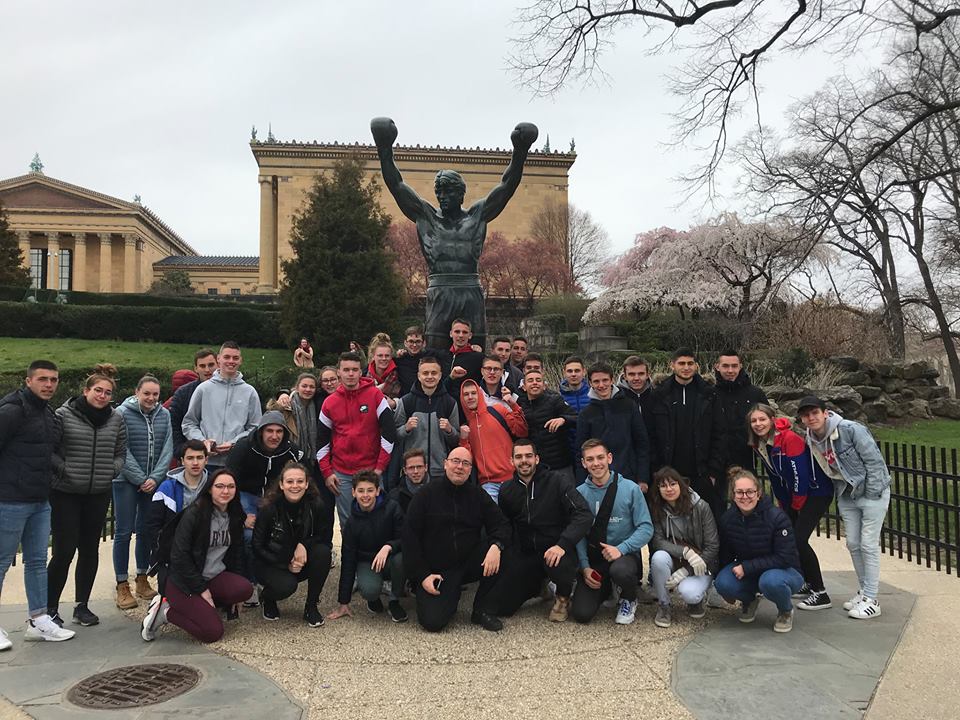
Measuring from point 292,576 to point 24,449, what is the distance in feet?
6.26

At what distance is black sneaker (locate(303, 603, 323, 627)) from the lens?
4.77 meters

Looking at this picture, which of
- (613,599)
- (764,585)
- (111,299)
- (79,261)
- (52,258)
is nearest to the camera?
(764,585)

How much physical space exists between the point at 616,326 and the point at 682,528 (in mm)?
15698

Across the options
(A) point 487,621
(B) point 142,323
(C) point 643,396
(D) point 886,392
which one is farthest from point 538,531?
(B) point 142,323

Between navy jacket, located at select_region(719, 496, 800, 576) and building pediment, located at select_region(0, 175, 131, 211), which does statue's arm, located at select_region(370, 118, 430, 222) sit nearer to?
navy jacket, located at select_region(719, 496, 800, 576)

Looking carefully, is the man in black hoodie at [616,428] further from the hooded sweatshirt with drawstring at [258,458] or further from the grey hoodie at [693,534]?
the hooded sweatshirt with drawstring at [258,458]

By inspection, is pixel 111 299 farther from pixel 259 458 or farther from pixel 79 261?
pixel 259 458

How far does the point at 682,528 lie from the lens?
4.97 m

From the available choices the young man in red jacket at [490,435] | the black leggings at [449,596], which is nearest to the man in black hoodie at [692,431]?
the young man in red jacket at [490,435]

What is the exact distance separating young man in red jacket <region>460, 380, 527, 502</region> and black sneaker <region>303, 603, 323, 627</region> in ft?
4.98

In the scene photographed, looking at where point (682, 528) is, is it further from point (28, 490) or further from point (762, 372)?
point (762, 372)

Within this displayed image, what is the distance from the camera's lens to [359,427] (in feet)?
17.3

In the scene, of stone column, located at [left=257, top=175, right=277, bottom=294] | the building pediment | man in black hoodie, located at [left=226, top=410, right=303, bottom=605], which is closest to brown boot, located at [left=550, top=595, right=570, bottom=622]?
man in black hoodie, located at [left=226, top=410, right=303, bottom=605]

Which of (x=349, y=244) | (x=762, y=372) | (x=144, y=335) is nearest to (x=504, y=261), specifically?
(x=349, y=244)
